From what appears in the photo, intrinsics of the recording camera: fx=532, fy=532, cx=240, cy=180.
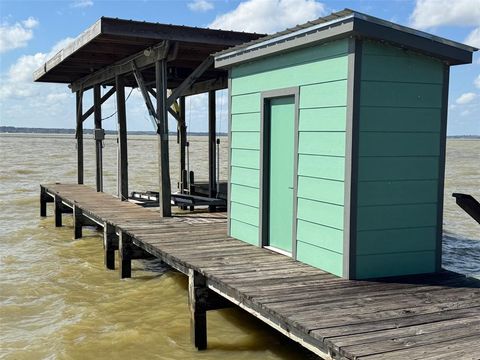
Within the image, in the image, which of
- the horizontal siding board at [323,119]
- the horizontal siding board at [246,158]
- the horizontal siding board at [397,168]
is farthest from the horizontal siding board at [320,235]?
the horizontal siding board at [246,158]

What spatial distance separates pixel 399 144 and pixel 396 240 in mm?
1103

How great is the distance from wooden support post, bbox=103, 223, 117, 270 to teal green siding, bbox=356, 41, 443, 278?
18.3 ft

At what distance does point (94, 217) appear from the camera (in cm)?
1104

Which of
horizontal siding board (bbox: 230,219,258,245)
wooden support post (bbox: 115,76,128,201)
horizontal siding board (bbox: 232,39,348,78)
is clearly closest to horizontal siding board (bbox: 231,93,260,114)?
horizontal siding board (bbox: 232,39,348,78)

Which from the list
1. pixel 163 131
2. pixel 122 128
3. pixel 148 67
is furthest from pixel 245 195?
pixel 122 128

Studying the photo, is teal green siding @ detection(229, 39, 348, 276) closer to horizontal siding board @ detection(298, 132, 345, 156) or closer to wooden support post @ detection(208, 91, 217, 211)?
horizontal siding board @ detection(298, 132, 345, 156)

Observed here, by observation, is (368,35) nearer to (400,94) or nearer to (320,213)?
(400,94)

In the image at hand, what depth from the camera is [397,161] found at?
6.09 meters

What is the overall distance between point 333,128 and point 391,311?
86.6 inches

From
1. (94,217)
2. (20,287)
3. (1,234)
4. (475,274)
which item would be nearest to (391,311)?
(475,274)

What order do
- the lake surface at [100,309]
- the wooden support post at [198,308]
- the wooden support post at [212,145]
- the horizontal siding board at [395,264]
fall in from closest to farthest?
1. the horizontal siding board at [395,264]
2. the wooden support post at [198,308]
3. the lake surface at [100,309]
4. the wooden support post at [212,145]

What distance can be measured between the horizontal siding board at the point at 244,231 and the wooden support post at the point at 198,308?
5.32 feet

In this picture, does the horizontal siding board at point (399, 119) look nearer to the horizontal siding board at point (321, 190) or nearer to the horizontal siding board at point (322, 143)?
the horizontal siding board at point (322, 143)

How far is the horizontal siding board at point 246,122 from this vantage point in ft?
25.2
